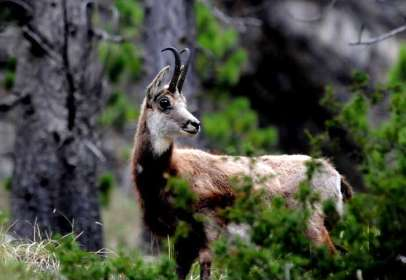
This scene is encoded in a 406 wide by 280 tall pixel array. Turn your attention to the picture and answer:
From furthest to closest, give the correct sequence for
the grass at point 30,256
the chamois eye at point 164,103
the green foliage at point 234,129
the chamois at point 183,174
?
the green foliage at point 234,129, the chamois eye at point 164,103, the chamois at point 183,174, the grass at point 30,256

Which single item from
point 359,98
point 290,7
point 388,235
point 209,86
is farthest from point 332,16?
point 388,235

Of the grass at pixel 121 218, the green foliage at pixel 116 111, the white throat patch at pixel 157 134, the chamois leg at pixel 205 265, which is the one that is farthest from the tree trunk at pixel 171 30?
the grass at pixel 121 218

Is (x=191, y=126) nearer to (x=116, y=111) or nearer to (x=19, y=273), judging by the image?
(x=19, y=273)

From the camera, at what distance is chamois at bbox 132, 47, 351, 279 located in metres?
8.27

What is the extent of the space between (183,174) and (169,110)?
2.21 feet

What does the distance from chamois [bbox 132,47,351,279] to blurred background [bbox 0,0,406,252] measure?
0.61 meters

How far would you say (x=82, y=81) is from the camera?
39.3ft

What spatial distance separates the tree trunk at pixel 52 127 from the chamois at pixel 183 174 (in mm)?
2948

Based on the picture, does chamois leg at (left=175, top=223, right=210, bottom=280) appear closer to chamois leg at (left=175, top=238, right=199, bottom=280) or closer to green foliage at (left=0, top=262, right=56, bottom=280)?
chamois leg at (left=175, top=238, right=199, bottom=280)

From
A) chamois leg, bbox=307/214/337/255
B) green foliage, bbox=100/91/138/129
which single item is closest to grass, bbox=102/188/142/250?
green foliage, bbox=100/91/138/129

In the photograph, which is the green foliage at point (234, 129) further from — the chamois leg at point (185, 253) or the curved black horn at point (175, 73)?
the chamois leg at point (185, 253)

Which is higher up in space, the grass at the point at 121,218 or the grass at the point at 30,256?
the grass at the point at 30,256

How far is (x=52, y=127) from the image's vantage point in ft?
38.2

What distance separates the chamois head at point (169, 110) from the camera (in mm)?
8625
